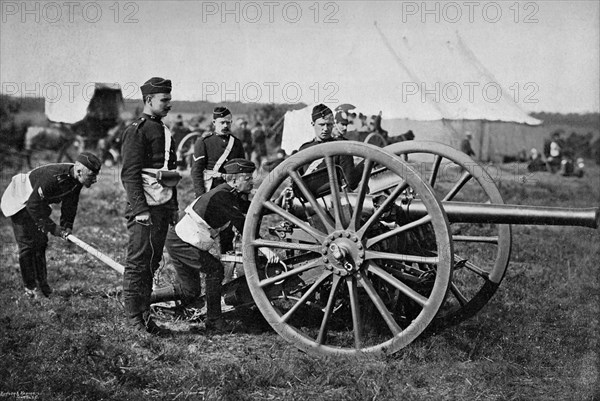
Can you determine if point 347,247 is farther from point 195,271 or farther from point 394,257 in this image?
point 195,271

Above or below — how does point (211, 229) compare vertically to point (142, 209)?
below

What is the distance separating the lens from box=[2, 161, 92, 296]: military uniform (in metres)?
6.82

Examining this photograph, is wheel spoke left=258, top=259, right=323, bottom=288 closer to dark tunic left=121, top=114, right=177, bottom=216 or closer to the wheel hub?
the wheel hub

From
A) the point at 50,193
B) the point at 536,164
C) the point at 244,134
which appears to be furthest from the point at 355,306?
the point at 536,164

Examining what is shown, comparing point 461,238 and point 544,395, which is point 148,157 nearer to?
point 461,238

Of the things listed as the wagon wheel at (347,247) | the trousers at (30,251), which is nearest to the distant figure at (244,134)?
the trousers at (30,251)

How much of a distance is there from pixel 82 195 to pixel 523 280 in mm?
9591

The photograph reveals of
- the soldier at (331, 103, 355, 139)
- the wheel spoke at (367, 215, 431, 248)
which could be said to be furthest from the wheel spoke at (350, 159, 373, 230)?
the soldier at (331, 103, 355, 139)

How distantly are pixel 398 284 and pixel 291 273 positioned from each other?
820 mm

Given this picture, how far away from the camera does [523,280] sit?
301 inches

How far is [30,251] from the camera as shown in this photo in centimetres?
704

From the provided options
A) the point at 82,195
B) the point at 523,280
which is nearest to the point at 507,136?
the point at 82,195

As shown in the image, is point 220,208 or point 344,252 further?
point 220,208

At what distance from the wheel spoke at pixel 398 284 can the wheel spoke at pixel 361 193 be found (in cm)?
31
